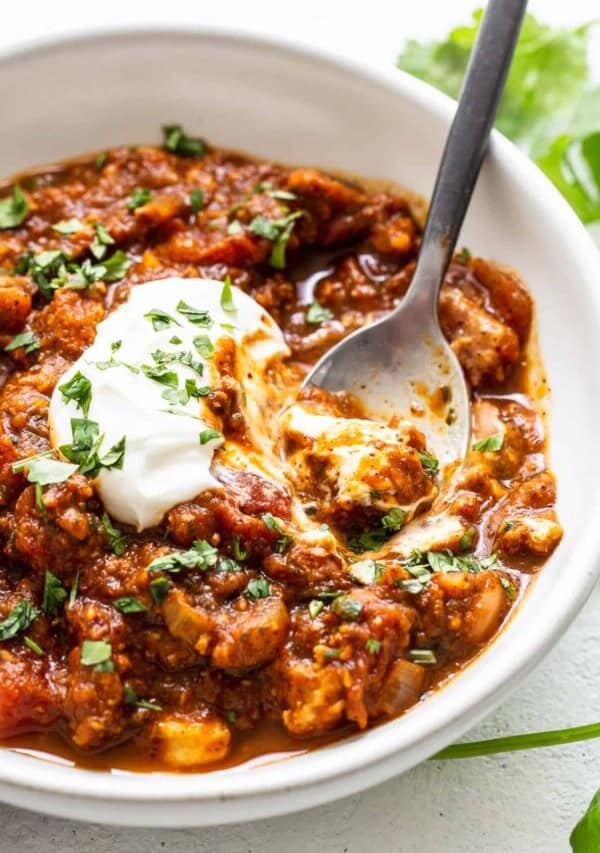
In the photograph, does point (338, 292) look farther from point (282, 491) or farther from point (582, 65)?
point (582, 65)

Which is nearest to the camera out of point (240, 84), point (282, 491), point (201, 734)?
point (201, 734)

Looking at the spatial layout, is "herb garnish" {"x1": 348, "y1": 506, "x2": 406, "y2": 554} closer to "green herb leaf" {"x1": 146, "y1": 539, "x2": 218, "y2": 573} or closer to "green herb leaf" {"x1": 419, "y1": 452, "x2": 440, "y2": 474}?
"green herb leaf" {"x1": 419, "y1": 452, "x2": 440, "y2": 474}

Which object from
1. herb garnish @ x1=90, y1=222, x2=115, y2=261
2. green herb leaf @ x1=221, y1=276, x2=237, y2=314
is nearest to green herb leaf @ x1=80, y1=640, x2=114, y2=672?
green herb leaf @ x1=221, y1=276, x2=237, y2=314

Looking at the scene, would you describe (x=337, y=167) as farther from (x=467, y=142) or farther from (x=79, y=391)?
(x=79, y=391)

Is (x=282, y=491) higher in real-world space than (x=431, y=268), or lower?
lower

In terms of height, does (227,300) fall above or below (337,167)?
below

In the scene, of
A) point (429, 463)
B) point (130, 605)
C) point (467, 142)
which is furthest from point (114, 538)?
point (467, 142)

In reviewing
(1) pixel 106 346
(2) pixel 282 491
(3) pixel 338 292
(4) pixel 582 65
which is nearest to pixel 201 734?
(2) pixel 282 491
